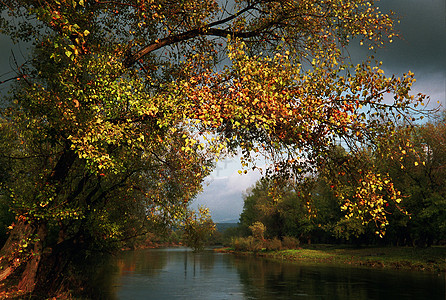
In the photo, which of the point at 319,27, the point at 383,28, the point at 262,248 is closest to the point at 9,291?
the point at 319,27

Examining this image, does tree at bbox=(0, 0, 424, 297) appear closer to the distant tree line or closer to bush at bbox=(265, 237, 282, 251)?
the distant tree line

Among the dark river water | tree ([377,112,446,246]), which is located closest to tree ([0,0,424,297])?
the dark river water

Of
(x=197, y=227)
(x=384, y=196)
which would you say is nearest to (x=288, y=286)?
(x=197, y=227)

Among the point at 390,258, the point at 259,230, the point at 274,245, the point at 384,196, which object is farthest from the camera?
the point at 259,230

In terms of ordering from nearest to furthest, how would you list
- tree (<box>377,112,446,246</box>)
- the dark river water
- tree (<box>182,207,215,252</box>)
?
tree (<box>182,207,215,252</box>)
the dark river water
tree (<box>377,112,446,246</box>)

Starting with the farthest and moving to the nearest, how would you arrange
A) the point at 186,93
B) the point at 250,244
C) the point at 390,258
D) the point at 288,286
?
the point at 250,244 → the point at 390,258 → the point at 288,286 → the point at 186,93

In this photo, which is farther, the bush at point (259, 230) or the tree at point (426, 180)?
the bush at point (259, 230)

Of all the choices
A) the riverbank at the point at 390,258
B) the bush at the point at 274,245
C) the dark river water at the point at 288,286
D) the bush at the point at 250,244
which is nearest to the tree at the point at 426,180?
the riverbank at the point at 390,258

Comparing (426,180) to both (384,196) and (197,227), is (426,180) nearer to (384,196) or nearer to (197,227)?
(384,196)

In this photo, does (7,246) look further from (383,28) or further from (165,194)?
(383,28)

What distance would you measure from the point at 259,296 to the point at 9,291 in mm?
20377

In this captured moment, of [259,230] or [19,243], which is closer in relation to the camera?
[19,243]

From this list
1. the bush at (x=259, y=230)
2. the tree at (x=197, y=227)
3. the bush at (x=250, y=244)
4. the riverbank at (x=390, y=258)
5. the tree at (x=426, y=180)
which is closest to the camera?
the tree at (x=197, y=227)

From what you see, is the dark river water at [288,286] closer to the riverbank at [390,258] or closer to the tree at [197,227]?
the riverbank at [390,258]
